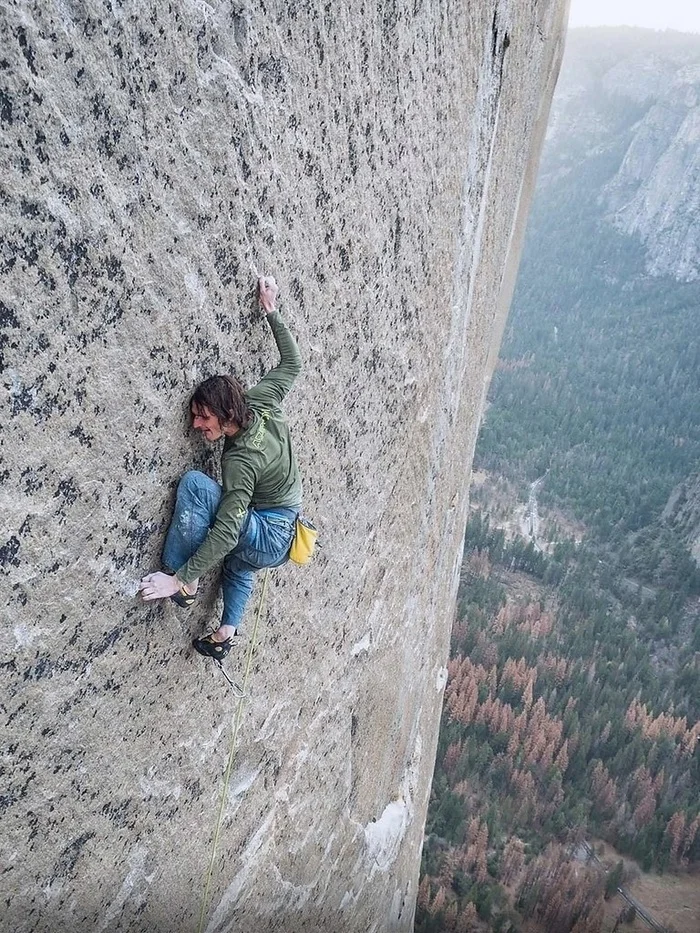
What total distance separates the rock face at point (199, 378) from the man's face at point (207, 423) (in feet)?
0.17

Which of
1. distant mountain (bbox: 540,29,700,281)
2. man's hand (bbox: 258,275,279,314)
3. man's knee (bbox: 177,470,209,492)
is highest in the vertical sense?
distant mountain (bbox: 540,29,700,281)

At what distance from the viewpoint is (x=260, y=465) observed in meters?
2.64

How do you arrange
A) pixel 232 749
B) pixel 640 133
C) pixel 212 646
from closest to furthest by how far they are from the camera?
pixel 212 646 → pixel 232 749 → pixel 640 133

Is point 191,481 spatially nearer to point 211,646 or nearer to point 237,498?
point 237,498

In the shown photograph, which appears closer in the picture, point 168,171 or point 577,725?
point 168,171

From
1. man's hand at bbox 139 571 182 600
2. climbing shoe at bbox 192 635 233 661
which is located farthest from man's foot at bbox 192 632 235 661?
man's hand at bbox 139 571 182 600

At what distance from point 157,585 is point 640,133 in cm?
10040

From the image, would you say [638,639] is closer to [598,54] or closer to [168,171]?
[168,171]

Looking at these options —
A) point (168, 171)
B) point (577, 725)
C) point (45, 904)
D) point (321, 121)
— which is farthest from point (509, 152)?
point (577, 725)

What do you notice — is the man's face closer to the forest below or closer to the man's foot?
the man's foot

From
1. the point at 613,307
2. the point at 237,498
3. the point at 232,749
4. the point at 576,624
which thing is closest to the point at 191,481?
the point at 237,498

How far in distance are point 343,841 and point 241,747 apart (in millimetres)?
2048

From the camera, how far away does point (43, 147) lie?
192 cm

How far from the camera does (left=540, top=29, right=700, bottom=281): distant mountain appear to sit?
77.8 m
